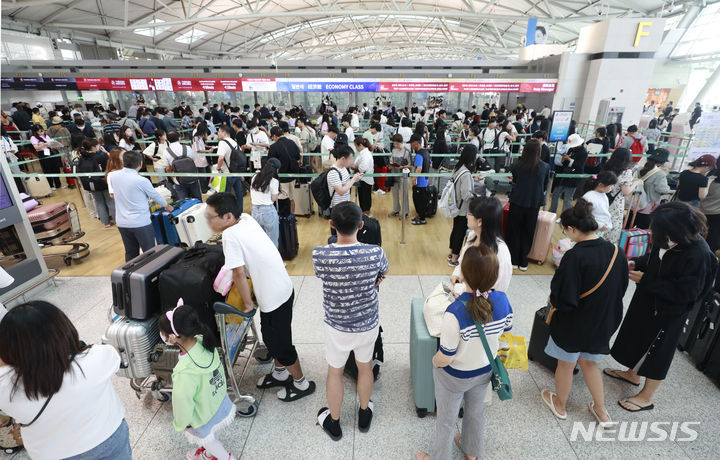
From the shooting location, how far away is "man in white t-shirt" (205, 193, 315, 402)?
228 centimetres

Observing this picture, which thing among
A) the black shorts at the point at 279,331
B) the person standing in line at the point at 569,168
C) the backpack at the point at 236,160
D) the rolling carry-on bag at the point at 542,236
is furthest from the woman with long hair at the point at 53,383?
the person standing in line at the point at 569,168

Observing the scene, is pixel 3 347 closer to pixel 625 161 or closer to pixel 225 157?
pixel 225 157

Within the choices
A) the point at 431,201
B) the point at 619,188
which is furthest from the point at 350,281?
the point at 431,201

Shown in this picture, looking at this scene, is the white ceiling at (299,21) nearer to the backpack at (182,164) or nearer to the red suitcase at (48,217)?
the backpack at (182,164)

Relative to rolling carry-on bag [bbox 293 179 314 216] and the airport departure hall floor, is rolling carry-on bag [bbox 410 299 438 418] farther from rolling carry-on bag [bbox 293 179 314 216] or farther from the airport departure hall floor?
rolling carry-on bag [bbox 293 179 314 216]

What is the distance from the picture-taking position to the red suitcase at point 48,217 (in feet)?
15.8

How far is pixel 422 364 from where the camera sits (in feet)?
8.17

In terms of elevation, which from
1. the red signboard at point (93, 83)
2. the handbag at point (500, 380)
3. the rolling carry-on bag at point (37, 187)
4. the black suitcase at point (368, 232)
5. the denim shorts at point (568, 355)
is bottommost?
the rolling carry-on bag at point (37, 187)

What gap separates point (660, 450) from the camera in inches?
93.6

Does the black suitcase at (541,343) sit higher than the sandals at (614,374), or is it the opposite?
the black suitcase at (541,343)

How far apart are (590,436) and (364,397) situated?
64.3 inches

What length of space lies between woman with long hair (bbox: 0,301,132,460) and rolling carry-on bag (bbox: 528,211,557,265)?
A: 192 inches

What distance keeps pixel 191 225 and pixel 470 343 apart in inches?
140

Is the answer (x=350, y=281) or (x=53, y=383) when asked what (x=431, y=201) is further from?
(x=53, y=383)
